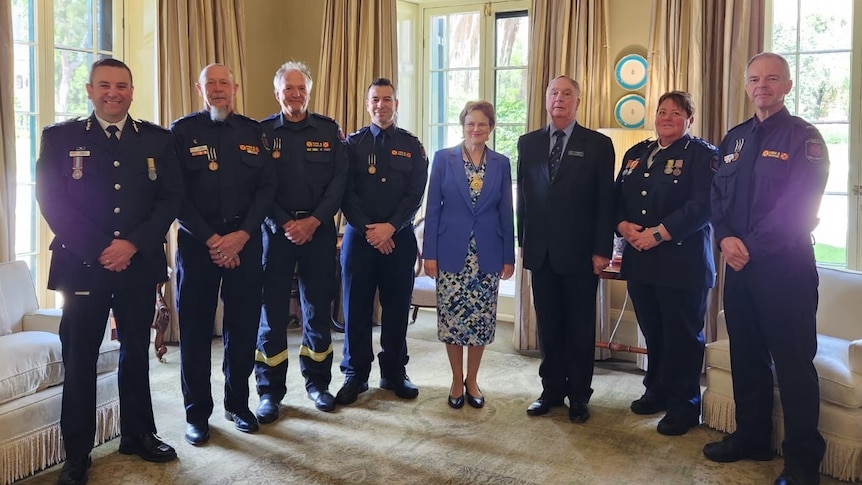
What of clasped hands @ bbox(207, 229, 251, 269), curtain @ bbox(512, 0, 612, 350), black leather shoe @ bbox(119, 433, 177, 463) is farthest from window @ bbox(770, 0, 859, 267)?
black leather shoe @ bbox(119, 433, 177, 463)

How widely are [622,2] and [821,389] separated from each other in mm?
2706

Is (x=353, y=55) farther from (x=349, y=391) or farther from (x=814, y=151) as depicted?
(x=814, y=151)

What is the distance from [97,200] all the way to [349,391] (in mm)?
1508

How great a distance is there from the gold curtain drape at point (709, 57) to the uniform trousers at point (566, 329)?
3.92ft

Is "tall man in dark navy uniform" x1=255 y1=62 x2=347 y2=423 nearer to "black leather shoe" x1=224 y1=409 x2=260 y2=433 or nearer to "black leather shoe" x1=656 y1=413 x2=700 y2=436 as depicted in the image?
"black leather shoe" x1=224 y1=409 x2=260 y2=433

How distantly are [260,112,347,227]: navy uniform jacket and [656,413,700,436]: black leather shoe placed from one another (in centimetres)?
175

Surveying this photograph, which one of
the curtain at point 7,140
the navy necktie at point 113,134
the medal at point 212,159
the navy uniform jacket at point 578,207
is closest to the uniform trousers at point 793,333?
the navy uniform jacket at point 578,207

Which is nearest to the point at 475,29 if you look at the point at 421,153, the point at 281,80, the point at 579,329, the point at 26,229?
the point at 421,153

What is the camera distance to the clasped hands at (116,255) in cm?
271

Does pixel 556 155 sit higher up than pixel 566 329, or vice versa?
pixel 556 155

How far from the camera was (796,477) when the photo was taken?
270 centimetres

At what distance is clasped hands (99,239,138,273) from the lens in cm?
271

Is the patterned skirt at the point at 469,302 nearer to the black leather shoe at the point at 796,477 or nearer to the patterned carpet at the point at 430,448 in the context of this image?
the patterned carpet at the point at 430,448

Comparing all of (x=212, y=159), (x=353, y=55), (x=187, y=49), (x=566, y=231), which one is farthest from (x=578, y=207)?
(x=187, y=49)
